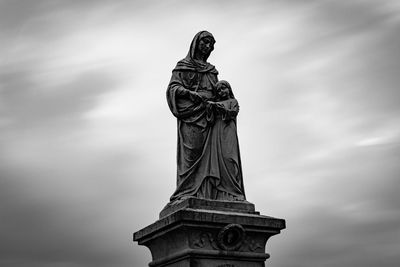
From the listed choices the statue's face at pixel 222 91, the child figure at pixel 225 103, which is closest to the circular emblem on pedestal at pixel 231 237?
the child figure at pixel 225 103

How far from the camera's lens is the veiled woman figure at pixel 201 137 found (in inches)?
576

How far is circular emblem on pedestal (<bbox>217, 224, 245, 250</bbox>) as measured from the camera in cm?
1357

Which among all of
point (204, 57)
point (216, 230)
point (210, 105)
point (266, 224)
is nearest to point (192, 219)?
point (216, 230)

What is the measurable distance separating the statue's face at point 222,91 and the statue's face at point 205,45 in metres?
0.93

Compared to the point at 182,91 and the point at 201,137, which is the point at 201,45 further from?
the point at 201,137

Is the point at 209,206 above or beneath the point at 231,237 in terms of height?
above

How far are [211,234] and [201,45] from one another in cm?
463

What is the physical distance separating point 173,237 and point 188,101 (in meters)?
3.19

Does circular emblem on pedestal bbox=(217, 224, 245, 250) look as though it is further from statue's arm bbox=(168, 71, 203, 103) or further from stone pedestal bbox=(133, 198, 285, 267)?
statue's arm bbox=(168, 71, 203, 103)

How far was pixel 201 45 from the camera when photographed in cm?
1577

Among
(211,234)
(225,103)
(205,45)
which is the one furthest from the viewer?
(205,45)

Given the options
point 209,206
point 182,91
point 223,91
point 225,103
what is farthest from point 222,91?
point 209,206

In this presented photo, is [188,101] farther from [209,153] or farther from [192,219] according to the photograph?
[192,219]

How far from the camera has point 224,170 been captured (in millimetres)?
14867
